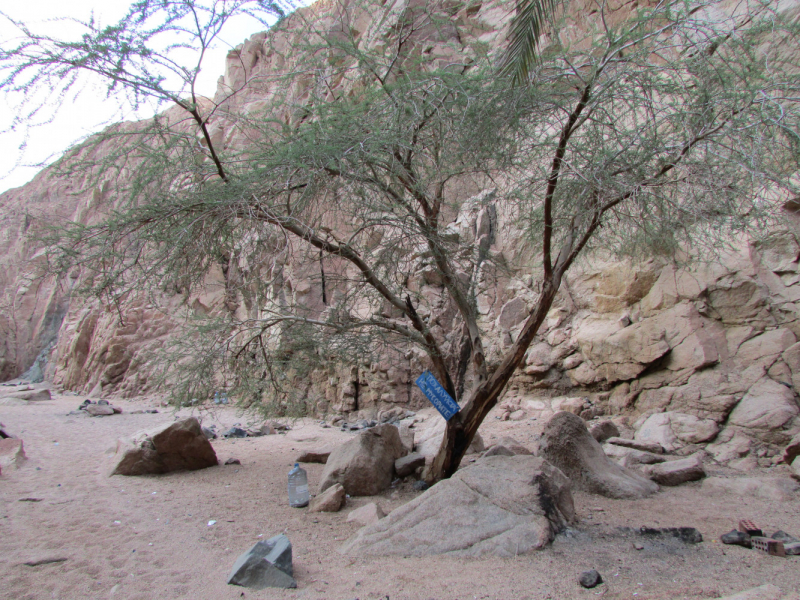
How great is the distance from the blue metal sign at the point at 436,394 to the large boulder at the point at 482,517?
2.85ft

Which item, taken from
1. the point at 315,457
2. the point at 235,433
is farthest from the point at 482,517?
the point at 235,433

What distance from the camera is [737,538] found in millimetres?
3084

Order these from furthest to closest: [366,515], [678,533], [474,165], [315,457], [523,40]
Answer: [315,457] < [474,165] < [366,515] < [523,40] < [678,533]

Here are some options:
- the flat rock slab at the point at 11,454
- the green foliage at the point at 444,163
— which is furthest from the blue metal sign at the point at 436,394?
the flat rock slab at the point at 11,454

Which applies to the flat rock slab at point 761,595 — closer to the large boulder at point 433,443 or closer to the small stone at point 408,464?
the small stone at point 408,464

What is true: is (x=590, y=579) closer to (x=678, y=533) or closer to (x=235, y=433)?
(x=678, y=533)

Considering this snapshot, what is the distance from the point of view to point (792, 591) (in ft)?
7.40

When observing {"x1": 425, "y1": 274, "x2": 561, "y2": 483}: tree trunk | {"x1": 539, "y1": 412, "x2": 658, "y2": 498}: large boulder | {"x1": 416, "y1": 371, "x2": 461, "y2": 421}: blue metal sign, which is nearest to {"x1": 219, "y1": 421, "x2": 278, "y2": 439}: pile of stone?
{"x1": 425, "y1": 274, "x2": 561, "y2": 483}: tree trunk

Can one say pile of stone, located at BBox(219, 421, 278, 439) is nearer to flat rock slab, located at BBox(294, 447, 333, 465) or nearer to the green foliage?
flat rock slab, located at BBox(294, 447, 333, 465)

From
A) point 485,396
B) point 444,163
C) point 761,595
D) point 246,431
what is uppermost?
point 444,163

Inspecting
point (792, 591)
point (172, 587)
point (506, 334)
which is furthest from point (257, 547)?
point (506, 334)

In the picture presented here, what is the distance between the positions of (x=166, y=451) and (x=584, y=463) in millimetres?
4982

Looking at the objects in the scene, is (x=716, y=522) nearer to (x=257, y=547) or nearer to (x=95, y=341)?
(x=257, y=547)

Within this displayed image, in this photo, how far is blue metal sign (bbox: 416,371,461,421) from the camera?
4.48m
